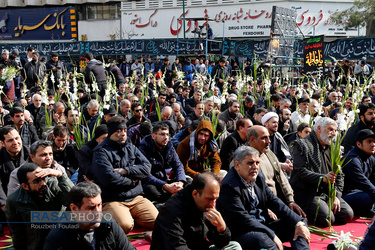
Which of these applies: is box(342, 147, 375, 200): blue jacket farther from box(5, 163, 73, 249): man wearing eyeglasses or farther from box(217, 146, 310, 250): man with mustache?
box(5, 163, 73, 249): man wearing eyeglasses

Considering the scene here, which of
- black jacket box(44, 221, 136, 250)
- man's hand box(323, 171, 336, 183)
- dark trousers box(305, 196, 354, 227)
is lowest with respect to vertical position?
dark trousers box(305, 196, 354, 227)

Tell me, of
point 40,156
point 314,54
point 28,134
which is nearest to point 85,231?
point 40,156

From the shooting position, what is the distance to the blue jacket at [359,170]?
535 centimetres

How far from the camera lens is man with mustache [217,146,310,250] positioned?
150 inches

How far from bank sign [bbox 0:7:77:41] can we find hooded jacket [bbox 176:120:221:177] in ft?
97.7

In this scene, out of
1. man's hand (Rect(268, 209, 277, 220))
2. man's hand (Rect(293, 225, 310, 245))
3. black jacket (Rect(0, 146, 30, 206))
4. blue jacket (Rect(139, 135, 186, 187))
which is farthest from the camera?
blue jacket (Rect(139, 135, 186, 187))

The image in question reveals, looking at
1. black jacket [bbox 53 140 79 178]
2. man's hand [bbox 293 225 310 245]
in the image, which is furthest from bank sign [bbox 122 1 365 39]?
man's hand [bbox 293 225 310 245]

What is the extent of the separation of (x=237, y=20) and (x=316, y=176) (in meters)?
23.7

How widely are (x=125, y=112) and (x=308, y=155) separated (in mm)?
3725

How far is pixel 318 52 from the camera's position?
35.2 ft

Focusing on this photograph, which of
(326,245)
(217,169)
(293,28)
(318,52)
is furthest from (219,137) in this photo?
(293,28)

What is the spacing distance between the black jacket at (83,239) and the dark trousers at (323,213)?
2.52 meters

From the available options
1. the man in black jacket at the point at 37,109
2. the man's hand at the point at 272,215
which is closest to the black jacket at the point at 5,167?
the man's hand at the point at 272,215

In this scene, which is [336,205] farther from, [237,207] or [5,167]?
[5,167]
